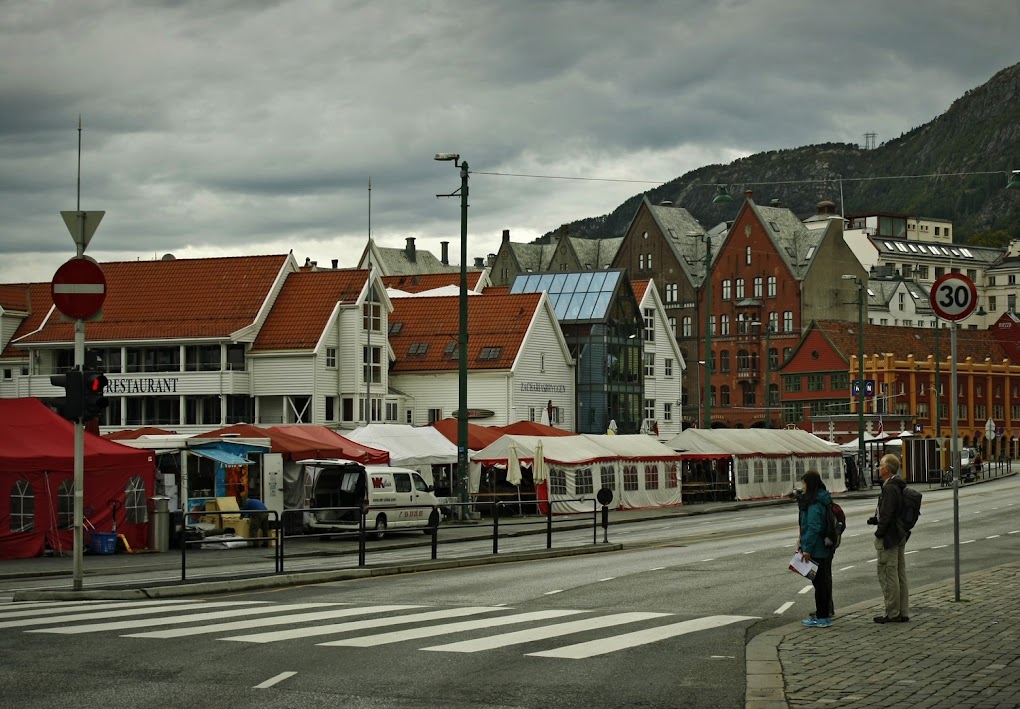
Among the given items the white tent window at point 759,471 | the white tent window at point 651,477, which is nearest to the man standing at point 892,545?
the white tent window at point 651,477

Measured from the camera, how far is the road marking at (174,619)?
15.6 meters

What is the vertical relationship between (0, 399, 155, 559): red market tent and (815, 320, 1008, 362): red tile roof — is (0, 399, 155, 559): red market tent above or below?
below

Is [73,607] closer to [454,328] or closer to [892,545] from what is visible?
[892,545]

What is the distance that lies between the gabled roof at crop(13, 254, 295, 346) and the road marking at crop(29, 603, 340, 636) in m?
45.4

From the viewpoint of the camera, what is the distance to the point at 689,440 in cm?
5706

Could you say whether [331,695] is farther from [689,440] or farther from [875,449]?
[875,449]

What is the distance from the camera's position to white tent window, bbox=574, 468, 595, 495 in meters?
48.2

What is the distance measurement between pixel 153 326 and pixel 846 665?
181 feet

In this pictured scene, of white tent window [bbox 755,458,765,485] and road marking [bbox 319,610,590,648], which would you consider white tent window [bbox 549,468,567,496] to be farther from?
road marking [bbox 319,610,590,648]

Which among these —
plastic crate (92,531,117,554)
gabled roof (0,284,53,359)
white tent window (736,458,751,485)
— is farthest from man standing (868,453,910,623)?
gabled roof (0,284,53,359)

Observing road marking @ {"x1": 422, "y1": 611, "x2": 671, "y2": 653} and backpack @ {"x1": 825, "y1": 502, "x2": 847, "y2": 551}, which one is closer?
road marking @ {"x1": 422, "y1": 611, "x2": 671, "y2": 653}

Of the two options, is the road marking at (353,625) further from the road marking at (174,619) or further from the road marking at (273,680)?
the road marking at (273,680)

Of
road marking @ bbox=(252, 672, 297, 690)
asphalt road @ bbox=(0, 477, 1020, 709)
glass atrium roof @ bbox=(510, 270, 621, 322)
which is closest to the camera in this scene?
asphalt road @ bbox=(0, 477, 1020, 709)

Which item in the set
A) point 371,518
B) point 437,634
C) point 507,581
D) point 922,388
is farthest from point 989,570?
point 922,388
